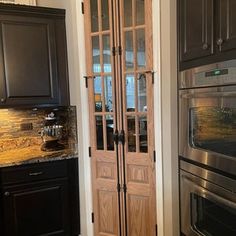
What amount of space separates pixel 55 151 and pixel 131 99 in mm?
940

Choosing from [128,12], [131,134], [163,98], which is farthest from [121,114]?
[128,12]

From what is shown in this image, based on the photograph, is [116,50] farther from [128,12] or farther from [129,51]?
[128,12]

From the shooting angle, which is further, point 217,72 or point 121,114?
point 121,114

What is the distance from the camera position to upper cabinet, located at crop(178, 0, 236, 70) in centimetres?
137

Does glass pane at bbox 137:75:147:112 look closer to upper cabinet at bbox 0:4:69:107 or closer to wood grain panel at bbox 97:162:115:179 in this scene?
wood grain panel at bbox 97:162:115:179

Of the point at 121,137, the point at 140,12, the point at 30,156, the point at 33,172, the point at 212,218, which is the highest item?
the point at 140,12

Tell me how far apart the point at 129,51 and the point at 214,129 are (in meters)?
1.04

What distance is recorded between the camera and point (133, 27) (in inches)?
84.4

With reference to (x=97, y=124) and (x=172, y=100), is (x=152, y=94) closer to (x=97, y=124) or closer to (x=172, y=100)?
(x=172, y=100)

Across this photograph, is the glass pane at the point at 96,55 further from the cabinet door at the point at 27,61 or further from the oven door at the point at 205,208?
the oven door at the point at 205,208

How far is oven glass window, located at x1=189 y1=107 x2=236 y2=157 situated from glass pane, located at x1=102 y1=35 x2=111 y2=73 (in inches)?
36.1

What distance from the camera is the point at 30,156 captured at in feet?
7.95

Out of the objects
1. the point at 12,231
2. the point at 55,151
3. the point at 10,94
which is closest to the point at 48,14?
the point at 10,94

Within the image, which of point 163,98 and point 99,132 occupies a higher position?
point 163,98
